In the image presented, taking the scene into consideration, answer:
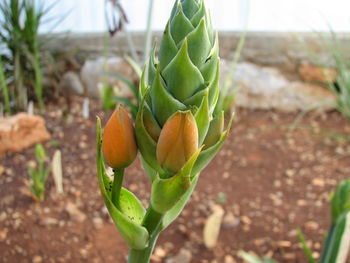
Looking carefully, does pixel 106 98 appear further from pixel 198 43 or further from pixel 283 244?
pixel 198 43

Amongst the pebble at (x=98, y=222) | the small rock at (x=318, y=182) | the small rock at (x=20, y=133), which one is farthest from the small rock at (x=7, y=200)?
the small rock at (x=318, y=182)

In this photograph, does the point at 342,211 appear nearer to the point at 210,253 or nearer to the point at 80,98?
the point at 210,253

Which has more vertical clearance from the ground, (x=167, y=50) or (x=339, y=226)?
(x=167, y=50)

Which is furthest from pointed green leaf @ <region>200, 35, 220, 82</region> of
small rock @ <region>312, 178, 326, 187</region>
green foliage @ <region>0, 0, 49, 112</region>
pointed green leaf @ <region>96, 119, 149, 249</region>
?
green foliage @ <region>0, 0, 49, 112</region>

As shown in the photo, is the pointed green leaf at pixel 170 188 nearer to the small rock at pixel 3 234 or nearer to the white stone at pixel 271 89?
the small rock at pixel 3 234

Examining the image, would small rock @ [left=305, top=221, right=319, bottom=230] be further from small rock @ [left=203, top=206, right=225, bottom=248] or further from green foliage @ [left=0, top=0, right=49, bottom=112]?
green foliage @ [left=0, top=0, right=49, bottom=112]

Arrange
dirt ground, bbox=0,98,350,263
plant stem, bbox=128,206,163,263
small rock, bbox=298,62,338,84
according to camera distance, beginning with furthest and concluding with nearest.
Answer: small rock, bbox=298,62,338,84 < dirt ground, bbox=0,98,350,263 < plant stem, bbox=128,206,163,263

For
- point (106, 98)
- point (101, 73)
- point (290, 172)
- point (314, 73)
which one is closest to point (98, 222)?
point (290, 172)
